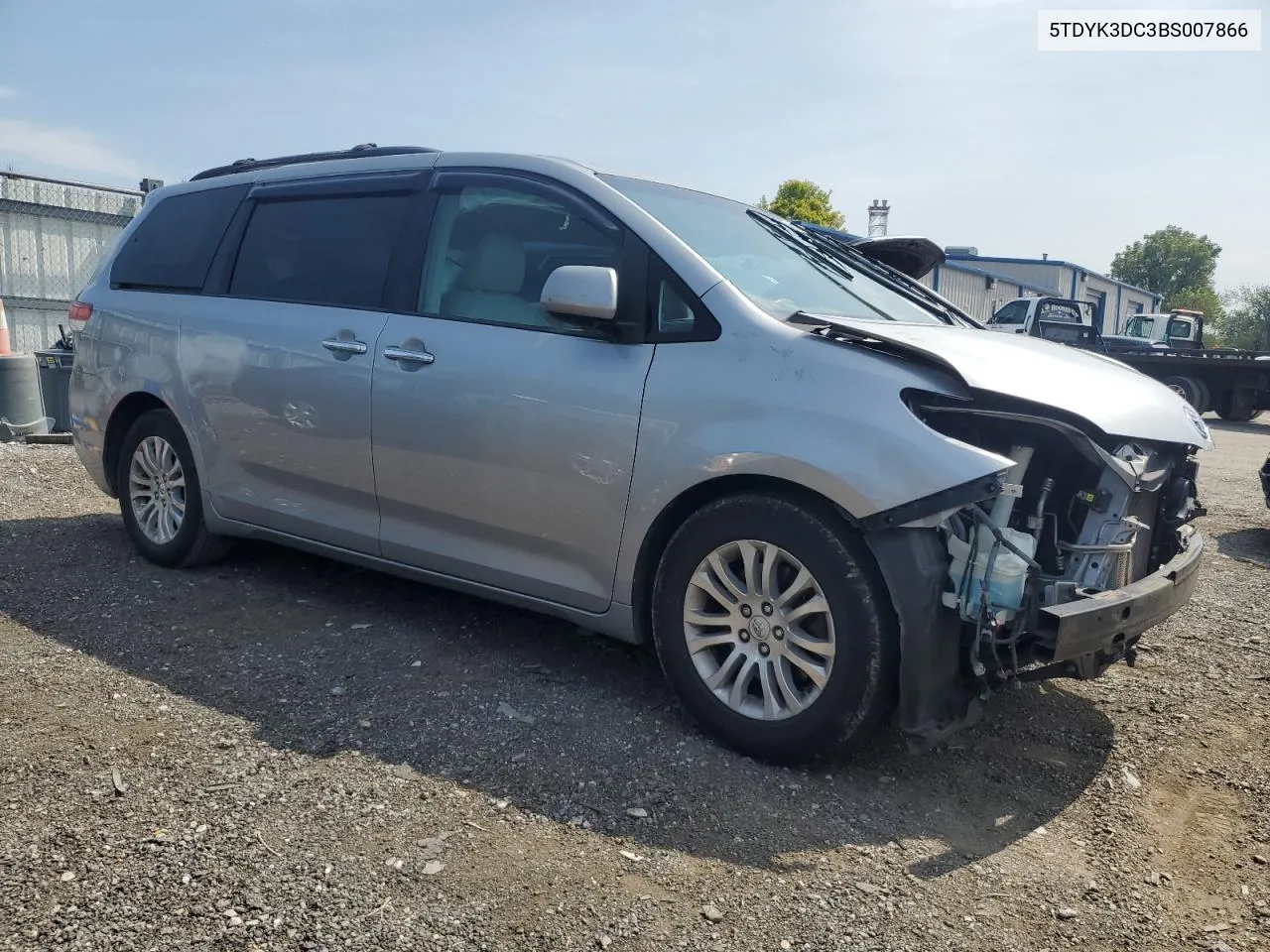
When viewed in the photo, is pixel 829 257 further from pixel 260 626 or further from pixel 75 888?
pixel 75 888

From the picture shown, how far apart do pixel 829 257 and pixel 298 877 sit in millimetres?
3094

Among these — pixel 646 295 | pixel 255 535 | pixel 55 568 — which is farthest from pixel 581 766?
pixel 55 568

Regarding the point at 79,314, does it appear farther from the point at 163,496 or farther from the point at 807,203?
the point at 807,203

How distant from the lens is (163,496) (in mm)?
5164

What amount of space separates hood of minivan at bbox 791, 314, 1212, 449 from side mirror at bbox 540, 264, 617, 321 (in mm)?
635

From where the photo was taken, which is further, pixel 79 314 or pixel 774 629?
pixel 79 314

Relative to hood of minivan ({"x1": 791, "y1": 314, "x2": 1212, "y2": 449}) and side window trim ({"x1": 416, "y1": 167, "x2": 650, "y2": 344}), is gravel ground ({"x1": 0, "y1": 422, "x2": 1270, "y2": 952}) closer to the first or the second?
hood of minivan ({"x1": 791, "y1": 314, "x2": 1212, "y2": 449})

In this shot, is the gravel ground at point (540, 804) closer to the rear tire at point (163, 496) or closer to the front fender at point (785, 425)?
the rear tire at point (163, 496)

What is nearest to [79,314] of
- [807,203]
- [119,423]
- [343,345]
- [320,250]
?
[119,423]

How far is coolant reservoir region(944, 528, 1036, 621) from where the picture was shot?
2.91 meters

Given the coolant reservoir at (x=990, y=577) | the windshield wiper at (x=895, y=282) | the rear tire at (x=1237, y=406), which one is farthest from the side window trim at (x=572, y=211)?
the rear tire at (x=1237, y=406)

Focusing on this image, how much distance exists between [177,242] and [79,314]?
0.79 meters

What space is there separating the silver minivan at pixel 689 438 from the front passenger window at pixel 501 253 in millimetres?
14

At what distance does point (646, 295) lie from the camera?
137 inches
